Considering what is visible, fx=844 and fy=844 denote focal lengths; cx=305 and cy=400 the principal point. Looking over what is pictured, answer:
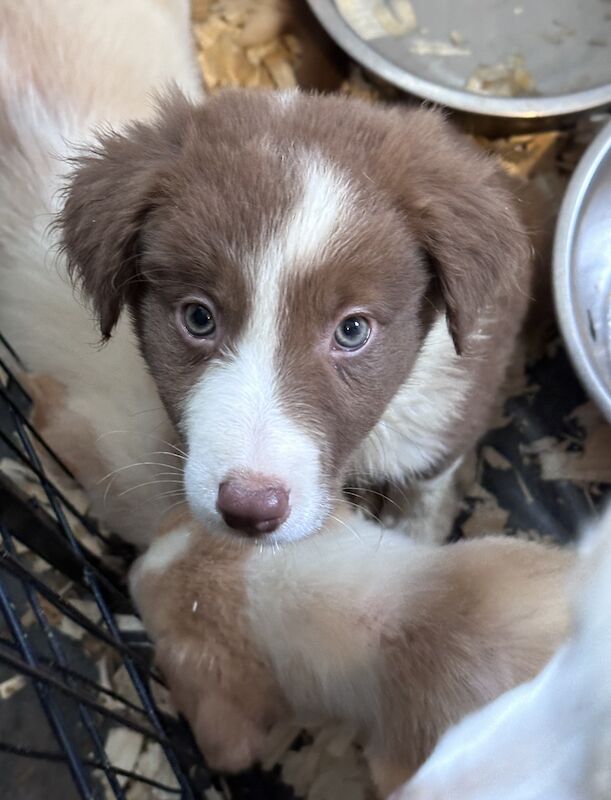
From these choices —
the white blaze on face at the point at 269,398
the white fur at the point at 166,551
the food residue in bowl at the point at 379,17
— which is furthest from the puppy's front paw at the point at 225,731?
the food residue in bowl at the point at 379,17

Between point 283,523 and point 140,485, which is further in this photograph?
point 140,485

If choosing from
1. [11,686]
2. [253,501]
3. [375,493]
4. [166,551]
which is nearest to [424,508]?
[375,493]

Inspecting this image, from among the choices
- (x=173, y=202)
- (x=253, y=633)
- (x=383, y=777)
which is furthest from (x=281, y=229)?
(x=383, y=777)

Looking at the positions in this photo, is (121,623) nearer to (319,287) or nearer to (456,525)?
(456,525)

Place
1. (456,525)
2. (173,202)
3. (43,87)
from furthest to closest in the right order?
(456,525) → (43,87) → (173,202)

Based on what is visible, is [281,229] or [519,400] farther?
[519,400]

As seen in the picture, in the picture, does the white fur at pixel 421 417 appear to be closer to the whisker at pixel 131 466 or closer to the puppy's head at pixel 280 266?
the puppy's head at pixel 280 266

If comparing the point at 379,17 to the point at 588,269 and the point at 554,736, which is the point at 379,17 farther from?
the point at 554,736
